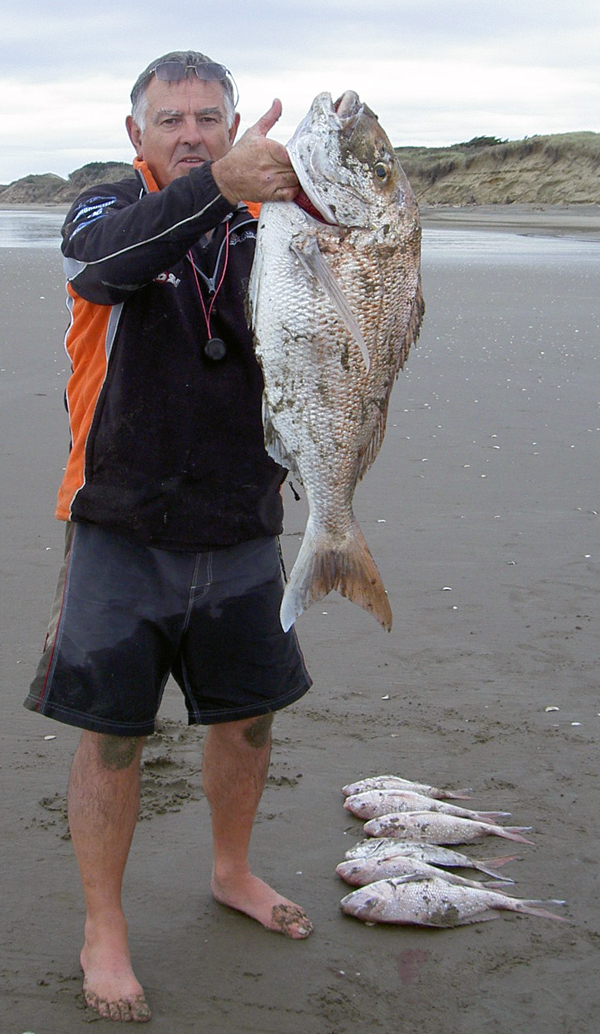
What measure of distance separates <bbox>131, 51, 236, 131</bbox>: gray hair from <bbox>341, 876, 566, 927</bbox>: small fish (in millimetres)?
2232

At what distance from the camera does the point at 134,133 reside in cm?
314

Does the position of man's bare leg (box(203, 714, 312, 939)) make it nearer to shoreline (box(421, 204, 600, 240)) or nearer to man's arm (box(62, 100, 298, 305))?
man's arm (box(62, 100, 298, 305))

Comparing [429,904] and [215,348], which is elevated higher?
[215,348]

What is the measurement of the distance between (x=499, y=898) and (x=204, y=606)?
1259 millimetres

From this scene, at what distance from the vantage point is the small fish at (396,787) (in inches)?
152

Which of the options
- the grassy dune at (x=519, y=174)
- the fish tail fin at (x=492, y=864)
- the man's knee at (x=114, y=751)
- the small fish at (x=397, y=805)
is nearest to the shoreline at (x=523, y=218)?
the grassy dune at (x=519, y=174)

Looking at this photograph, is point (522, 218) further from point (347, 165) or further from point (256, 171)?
point (256, 171)

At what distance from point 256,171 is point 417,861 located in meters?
2.19

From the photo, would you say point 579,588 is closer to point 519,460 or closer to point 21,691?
point 519,460

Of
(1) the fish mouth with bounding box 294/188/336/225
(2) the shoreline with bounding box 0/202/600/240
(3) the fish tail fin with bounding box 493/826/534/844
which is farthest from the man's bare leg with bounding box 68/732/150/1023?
(2) the shoreline with bounding box 0/202/600/240

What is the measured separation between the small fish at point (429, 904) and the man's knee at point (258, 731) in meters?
0.52

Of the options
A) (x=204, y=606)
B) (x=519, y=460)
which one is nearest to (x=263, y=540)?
(x=204, y=606)

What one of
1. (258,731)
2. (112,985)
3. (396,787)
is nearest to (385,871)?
(396,787)

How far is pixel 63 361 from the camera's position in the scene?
10.6 m
